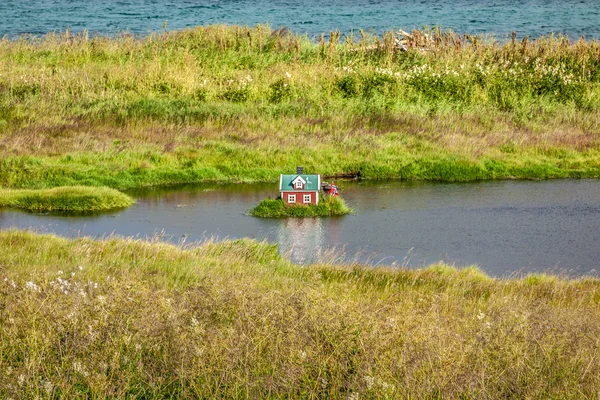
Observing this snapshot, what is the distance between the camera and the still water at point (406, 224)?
52.0 feet

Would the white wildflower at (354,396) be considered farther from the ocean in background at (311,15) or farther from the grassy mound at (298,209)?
the ocean in background at (311,15)

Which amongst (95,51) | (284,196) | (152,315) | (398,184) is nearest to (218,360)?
(152,315)

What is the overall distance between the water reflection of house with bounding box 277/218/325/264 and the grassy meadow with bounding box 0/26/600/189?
4.33 metres

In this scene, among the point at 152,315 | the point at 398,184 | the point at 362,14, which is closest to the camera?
the point at 152,315

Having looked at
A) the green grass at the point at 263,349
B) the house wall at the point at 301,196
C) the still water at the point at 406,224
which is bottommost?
the still water at the point at 406,224

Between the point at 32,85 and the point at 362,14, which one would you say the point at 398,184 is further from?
the point at 362,14

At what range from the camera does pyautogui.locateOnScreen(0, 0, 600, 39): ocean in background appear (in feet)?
227

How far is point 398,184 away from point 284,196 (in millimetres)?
4189

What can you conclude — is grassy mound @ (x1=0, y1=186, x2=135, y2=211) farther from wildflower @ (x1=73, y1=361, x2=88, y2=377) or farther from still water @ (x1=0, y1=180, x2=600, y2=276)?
wildflower @ (x1=73, y1=361, x2=88, y2=377)

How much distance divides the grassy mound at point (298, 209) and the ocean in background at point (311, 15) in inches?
1759

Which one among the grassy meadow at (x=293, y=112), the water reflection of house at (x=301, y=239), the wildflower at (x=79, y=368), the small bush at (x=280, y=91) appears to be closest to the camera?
the wildflower at (x=79, y=368)

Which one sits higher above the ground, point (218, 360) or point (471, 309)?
point (218, 360)

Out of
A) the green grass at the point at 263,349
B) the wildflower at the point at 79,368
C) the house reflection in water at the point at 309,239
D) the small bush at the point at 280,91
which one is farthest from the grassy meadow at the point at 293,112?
the wildflower at the point at 79,368

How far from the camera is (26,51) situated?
34125mm
